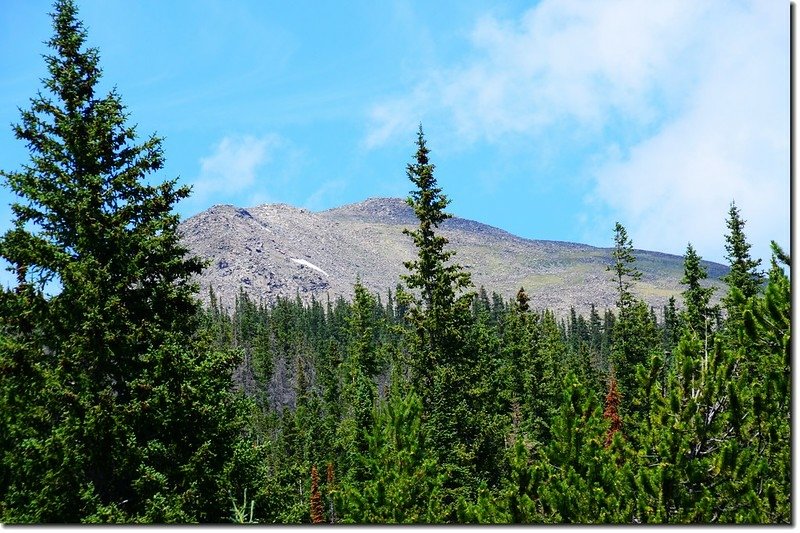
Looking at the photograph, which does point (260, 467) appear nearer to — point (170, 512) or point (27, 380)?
point (170, 512)

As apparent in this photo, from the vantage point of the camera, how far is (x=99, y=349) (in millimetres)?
11523

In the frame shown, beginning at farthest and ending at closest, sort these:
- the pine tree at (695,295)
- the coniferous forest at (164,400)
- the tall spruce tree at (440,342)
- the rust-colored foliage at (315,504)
→ the rust-colored foliage at (315,504) < the pine tree at (695,295) < the tall spruce tree at (440,342) < the coniferous forest at (164,400)

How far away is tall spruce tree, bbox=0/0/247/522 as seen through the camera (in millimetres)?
11141

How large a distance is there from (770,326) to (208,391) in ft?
32.1

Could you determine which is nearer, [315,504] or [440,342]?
[440,342]

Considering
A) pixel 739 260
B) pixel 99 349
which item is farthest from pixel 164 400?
pixel 739 260

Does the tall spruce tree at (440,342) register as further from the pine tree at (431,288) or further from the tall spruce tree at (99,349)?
the tall spruce tree at (99,349)

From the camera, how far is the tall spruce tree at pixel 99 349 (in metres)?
11.1

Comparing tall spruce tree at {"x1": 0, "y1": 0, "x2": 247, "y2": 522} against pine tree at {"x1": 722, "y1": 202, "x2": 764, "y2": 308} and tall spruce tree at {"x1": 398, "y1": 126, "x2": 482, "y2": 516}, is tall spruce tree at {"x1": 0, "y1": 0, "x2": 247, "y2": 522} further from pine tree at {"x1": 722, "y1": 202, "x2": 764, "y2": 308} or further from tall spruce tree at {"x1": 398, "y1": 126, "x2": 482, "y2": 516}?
pine tree at {"x1": 722, "y1": 202, "x2": 764, "y2": 308}

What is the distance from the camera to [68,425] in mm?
10898

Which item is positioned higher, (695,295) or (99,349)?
(695,295)

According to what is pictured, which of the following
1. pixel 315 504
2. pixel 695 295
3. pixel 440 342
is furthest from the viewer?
pixel 315 504

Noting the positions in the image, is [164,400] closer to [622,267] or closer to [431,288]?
[431,288]

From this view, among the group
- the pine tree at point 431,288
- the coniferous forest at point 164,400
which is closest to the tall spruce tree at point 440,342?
the pine tree at point 431,288
